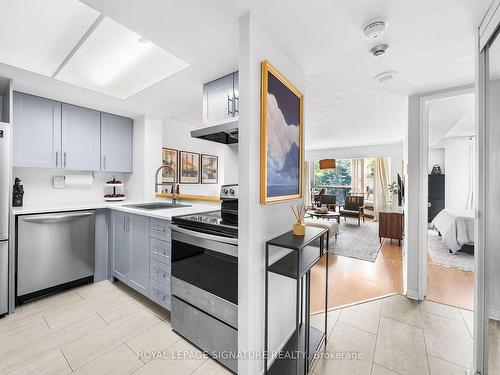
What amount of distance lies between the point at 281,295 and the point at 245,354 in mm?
463

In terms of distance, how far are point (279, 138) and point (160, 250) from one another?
1.41 meters

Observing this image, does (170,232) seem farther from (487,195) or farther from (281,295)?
(487,195)

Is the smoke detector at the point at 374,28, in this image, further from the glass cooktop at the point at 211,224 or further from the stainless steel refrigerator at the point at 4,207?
the stainless steel refrigerator at the point at 4,207

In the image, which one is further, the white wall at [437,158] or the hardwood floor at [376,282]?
the white wall at [437,158]

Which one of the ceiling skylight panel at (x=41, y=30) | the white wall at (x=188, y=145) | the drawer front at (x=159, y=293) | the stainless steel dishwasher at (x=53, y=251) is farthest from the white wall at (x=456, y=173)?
the stainless steel dishwasher at (x=53, y=251)

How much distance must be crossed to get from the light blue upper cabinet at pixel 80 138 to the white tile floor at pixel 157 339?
4.94ft

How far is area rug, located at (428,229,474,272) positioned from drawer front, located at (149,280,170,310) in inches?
149

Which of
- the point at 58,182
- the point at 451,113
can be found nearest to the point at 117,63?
the point at 58,182

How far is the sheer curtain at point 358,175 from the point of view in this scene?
7.78 metres

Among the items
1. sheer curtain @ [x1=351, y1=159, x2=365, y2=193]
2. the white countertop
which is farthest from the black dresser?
the white countertop

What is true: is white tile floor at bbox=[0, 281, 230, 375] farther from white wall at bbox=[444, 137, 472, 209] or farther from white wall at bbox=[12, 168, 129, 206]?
white wall at bbox=[444, 137, 472, 209]

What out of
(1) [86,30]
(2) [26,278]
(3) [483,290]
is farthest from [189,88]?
(3) [483,290]

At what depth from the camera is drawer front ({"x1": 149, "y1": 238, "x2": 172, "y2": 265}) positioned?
1905 millimetres

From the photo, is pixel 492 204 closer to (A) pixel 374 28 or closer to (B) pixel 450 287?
(A) pixel 374 28
